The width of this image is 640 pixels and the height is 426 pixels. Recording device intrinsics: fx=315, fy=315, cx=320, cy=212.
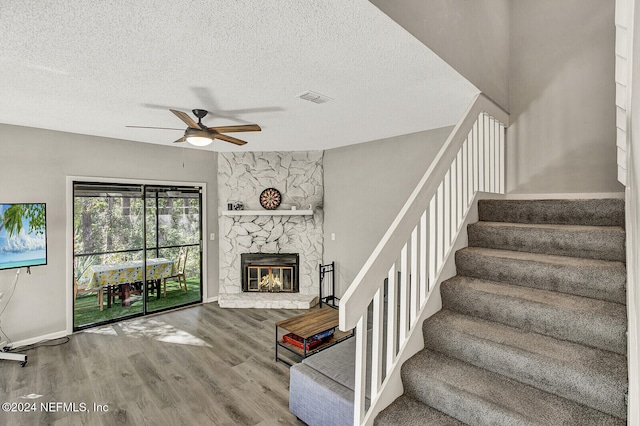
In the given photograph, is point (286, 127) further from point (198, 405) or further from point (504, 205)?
point (198, 405)

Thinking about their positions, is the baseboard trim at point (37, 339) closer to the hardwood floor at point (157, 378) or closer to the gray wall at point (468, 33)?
the hardwood floor at point (157, 378)

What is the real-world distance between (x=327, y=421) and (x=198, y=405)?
1213mm

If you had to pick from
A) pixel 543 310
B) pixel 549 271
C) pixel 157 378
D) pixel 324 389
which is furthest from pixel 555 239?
pixel 157 378

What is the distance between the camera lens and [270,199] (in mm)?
5719

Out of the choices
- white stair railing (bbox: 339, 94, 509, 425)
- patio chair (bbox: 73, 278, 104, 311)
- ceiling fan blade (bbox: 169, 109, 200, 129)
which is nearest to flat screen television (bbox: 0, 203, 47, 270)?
patio chair (bbox: 73, 278, 104, 311)

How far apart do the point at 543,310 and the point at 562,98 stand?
93.1 inches

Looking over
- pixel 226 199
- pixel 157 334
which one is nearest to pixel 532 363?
pixel 157 334

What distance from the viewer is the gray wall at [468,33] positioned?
1.93 m

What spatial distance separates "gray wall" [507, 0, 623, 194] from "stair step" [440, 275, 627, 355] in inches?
67.9

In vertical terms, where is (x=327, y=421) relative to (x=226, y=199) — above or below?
below

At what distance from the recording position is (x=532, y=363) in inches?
60.7

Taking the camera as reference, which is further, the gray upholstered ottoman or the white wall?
the gray upholstered ottoman

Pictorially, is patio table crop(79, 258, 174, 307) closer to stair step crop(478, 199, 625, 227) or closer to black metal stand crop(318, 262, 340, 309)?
black metal stand crop(318, 262, 340, 309)

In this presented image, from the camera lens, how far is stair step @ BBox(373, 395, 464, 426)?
1.54 metres
